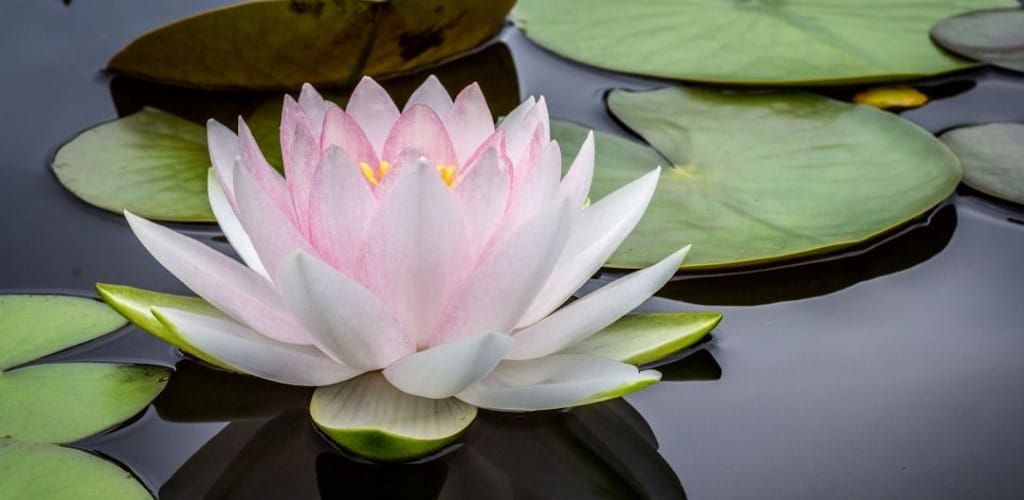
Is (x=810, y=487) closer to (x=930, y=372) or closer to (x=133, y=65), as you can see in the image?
(x=930, y=372)

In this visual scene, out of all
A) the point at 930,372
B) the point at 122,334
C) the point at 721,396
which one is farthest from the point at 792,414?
the point at 122,334

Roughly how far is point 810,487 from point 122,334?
89 cm

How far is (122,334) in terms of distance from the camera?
139cm

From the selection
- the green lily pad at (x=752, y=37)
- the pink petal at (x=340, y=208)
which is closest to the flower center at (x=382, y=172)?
the pink petal at (x=340, y=208)

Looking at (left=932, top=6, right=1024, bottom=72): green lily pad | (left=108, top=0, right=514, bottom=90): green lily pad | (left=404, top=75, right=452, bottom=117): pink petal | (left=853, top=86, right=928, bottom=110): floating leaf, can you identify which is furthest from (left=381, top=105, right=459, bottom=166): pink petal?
(left=932, top=6, right=1024, bottom=72): green lily pad

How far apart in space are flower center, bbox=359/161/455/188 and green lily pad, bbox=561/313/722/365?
0.81 ft

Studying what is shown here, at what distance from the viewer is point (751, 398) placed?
1.33 meters

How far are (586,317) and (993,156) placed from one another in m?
1.08

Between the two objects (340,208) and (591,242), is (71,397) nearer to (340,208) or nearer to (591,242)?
(340,208)

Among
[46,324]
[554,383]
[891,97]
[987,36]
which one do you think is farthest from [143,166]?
[987,36]

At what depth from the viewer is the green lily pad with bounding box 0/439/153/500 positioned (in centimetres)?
108

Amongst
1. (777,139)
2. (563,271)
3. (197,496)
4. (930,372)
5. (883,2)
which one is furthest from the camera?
(883,2)

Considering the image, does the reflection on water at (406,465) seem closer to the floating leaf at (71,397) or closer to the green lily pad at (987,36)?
the floating leaf at (71,397)

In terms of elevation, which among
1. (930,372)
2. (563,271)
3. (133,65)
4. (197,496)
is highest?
(133,65)
